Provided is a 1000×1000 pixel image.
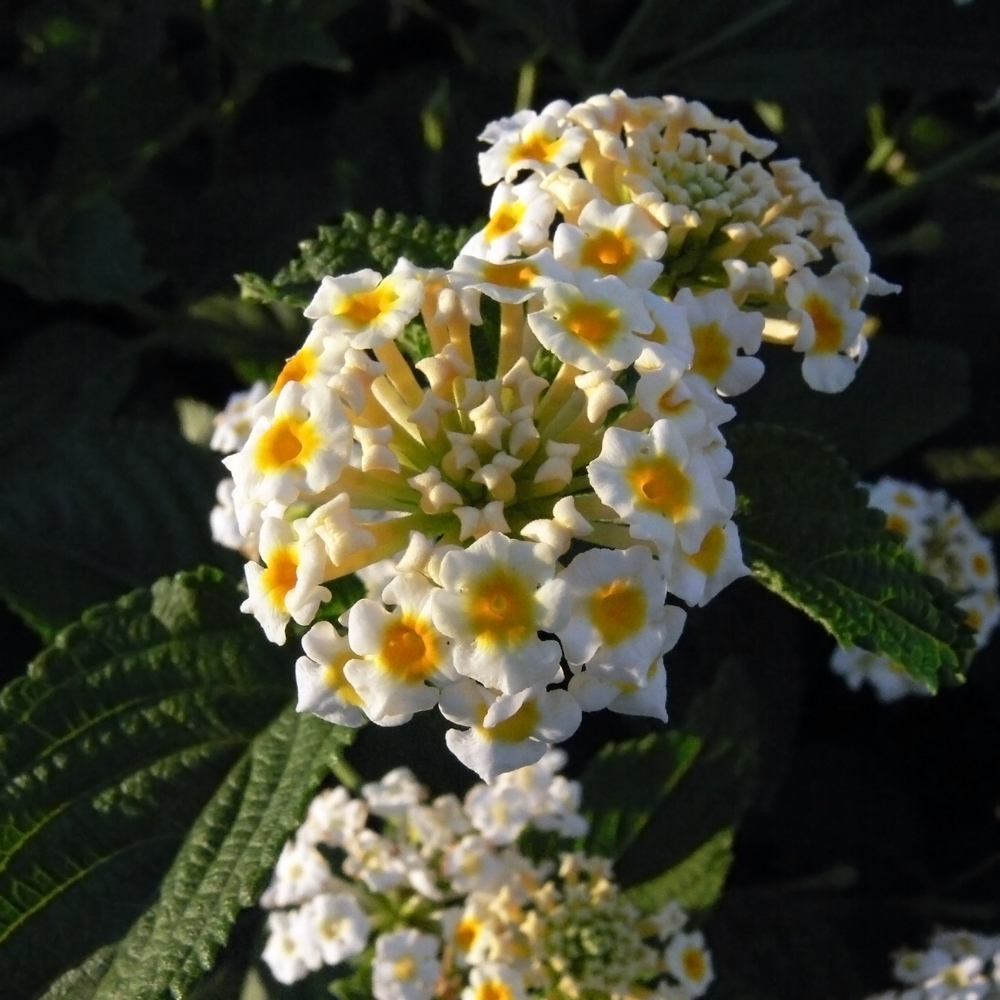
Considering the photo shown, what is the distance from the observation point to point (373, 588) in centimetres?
87

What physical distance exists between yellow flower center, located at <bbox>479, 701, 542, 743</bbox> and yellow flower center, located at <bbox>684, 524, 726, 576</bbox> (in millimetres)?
147

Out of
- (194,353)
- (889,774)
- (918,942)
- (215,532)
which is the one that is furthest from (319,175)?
(918,942)

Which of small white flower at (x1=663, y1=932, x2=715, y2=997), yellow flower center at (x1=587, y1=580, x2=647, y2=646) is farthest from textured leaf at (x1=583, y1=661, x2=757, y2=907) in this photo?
yellow flower center at (x1=587, y1=580, x2=647, y2=646)

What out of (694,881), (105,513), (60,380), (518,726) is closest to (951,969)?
(694,881)

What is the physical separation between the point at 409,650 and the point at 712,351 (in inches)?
12.9

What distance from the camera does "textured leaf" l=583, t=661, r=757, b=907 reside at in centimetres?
131

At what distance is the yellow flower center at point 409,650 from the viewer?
72 centimetres

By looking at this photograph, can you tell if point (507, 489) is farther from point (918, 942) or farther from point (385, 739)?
point (918, 942)

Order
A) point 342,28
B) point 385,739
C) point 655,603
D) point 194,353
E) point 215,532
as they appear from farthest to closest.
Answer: point 342,28 → point 194,353 → point 215,532 → point 385,739 → point 655,603

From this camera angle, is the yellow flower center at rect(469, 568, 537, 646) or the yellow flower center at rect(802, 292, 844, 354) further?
the yellow flower center at rect(802, 292, 844, 354)

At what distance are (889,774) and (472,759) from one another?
41.4 inches

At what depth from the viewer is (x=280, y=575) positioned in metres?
0.75

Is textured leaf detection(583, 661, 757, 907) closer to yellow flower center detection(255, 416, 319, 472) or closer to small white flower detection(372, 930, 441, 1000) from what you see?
small white flower detection(372, 930, 441, 1000)

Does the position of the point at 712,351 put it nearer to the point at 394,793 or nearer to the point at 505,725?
the point at 505,725
